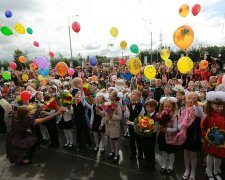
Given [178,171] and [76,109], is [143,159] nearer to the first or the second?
[178,171]

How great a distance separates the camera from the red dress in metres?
3.55

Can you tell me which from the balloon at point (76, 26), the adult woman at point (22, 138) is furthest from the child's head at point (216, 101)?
the balloon at point (76, 26)

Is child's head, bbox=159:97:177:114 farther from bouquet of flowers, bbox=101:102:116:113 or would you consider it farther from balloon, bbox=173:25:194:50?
balloon, bbox=173:25:194:50

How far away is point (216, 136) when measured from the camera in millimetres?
3475

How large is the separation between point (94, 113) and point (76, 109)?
0.54 meters

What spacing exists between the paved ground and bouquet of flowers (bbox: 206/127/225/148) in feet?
2.98

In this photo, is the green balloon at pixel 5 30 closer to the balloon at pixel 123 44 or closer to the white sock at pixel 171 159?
the balloon at pixel 123 44

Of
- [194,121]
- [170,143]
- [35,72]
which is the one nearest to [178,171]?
[170,143]

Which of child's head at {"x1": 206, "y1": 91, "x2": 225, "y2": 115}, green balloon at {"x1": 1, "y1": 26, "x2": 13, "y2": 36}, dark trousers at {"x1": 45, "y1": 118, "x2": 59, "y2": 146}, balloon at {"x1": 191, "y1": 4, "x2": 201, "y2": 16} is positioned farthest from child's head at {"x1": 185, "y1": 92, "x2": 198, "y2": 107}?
green balloon at {"x1": 1, "y1": 26, "x2": 13, "y2": 36}

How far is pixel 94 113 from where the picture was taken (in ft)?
17.3

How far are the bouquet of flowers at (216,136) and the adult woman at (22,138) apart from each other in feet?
10.7

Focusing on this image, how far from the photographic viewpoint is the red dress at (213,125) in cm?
355

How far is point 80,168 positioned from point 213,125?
283 centimetres

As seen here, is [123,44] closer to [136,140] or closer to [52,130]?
[52,130]
